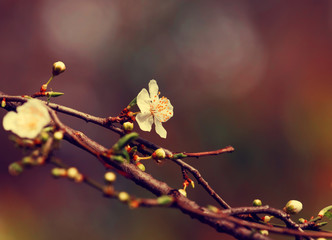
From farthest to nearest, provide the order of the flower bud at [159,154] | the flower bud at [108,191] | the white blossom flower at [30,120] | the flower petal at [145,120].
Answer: the flower petal at [145,120]
the flower bud at [159,154]
the white blossom flower at [30,120]
the flower bud at [108,191]

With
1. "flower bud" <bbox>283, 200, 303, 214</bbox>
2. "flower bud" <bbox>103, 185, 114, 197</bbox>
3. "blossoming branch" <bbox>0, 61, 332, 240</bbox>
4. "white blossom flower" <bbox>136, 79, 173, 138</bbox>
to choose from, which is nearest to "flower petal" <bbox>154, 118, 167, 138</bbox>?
"white blossom flower" <bbox>136, 79, 173, 138</bbox>

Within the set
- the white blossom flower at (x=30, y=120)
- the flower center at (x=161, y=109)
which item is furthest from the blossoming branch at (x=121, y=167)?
the flower center at (x=161, y=109)

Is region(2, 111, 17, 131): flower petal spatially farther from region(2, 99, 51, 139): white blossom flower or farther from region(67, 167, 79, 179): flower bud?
region(67, 167, 79, 179): flower bud

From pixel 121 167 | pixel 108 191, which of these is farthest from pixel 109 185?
pixel 121 167

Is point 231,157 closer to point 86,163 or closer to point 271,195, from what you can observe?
point 271,195

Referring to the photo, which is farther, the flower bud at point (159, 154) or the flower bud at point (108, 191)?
the flower bud at point (159, 154)

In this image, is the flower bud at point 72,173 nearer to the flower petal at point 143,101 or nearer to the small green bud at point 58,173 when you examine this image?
the small green bud at point 58,173

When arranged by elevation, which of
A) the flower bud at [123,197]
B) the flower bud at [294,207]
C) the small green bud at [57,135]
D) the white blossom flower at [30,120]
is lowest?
the flower bud at [123,197]

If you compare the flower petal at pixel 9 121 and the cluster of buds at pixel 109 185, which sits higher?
the flower petal at pixel 9 121
